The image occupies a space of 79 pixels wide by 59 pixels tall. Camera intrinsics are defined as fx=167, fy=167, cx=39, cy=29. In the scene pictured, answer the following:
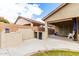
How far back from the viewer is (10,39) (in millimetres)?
5188

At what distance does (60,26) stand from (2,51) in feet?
10.1

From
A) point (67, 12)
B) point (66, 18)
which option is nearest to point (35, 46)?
point (66, 18)

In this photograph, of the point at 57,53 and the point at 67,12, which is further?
the point at 67,12

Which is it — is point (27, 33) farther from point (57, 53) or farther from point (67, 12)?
point (67, 12)

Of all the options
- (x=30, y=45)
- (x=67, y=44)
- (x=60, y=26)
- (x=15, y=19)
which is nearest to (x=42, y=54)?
(x=30, y=45)

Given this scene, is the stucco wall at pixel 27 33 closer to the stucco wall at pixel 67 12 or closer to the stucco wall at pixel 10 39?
the stucco wall at pixel 10 39

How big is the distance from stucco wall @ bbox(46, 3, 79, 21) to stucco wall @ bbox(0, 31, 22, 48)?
1.84 metres

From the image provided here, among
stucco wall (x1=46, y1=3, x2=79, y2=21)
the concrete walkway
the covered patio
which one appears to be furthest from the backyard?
stucco wall (x1=46, y1=3, x2=79, y2=21)

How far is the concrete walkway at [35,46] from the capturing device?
16.4 feet

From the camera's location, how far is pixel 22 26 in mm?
5516

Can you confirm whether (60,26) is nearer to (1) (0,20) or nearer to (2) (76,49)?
(2) (76,49)

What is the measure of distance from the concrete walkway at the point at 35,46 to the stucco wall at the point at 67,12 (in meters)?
1.08

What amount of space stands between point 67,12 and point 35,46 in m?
1.83

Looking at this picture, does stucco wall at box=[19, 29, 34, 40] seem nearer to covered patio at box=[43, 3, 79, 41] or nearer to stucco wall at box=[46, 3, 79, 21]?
covered patio at box=[43, 3, 79, 41]
